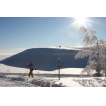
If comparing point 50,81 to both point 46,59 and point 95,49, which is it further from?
point 46,59

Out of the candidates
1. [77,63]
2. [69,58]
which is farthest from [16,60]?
[77,63]

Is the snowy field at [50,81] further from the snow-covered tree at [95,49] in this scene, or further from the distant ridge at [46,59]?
the distant ridge at [46,59]

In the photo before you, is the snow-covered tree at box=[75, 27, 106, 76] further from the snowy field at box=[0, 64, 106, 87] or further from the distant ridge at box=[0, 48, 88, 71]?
the distant ridge at box=[0, 48, 88, 71]

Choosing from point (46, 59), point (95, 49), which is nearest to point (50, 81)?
point (95, 49)

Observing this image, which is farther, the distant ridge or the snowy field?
the distant ridge

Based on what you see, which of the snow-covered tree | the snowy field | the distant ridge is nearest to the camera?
the snowy field

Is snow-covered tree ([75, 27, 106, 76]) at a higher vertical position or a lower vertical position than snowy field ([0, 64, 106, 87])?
higher

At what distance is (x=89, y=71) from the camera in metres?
8.29

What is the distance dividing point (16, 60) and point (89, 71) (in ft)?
76.6

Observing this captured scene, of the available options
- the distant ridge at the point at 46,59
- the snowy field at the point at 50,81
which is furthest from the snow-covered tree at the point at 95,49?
the distant ridge at the point at 46,59

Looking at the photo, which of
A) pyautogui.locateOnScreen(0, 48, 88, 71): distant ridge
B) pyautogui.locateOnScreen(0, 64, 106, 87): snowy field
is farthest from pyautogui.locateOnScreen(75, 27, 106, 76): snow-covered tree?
pyautogui.locateOnScreen(0, 48, 88, 71): distant ridge
